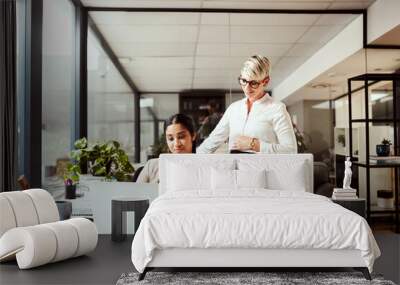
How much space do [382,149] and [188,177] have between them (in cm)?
274

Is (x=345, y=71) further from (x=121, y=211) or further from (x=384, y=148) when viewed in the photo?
(x=121, y=211)

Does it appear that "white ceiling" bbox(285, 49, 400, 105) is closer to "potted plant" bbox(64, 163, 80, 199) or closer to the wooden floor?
the wooden floor

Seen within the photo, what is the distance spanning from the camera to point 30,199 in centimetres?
461

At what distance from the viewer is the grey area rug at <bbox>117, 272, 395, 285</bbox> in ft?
12.6

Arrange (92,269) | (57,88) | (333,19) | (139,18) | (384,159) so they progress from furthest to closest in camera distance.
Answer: (384,159)
(333,19)
(139,18)
(57,88)
(92,269)

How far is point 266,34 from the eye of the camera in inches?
250

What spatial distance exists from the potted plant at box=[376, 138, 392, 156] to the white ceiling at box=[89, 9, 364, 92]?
58.6 inches

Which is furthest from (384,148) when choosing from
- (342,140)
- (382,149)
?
(342,140)

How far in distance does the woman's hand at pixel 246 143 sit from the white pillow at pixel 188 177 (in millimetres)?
523

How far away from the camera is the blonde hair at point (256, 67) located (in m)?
6.27

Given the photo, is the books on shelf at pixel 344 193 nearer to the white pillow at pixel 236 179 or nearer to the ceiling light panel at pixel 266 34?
the white pillow at pixel 236 179

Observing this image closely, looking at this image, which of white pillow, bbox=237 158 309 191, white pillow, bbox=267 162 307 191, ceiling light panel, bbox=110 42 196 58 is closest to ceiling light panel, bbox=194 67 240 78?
ceiling light panel, bbox=110 42 196 58

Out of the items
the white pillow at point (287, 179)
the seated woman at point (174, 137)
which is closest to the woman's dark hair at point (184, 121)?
the seated woman at point (174, 137)

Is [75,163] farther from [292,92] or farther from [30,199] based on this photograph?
[292,92]
